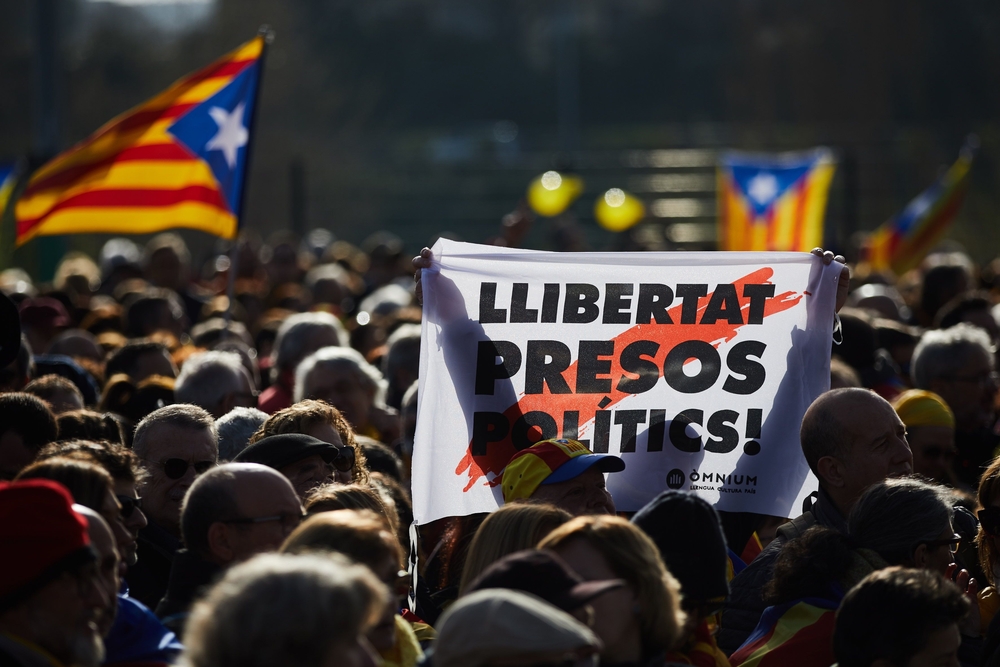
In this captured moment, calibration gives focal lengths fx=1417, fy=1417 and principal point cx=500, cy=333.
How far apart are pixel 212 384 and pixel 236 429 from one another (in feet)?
2.68

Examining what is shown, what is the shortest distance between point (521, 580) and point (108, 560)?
1.01 metres

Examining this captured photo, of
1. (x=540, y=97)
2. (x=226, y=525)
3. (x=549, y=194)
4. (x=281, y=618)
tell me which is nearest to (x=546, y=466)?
(x=226, y=525)

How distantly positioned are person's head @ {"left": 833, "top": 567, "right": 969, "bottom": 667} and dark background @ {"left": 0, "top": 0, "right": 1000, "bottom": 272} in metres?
13.8

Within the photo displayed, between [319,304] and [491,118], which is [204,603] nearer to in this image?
[319,304]

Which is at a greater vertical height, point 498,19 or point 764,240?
point 498,19

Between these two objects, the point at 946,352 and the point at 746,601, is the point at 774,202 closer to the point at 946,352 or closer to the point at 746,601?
the point at 946,352

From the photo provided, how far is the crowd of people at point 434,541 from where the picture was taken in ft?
8.57

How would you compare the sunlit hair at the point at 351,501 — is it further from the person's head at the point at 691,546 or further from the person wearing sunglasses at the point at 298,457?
the person's head at the point at 691,546

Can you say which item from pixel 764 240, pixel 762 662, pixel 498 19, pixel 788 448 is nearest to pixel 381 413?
pixel 788 448

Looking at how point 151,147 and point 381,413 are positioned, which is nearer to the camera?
point 381,413

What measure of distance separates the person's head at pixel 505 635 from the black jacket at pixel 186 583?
1305 mm

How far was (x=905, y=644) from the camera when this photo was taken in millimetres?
3293

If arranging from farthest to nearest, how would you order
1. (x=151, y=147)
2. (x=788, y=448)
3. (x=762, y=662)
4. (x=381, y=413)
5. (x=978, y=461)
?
(x=151, y=147), (x=381, y=413), (x=978, y=461), (x=788, y=448), (x=762, y=662)

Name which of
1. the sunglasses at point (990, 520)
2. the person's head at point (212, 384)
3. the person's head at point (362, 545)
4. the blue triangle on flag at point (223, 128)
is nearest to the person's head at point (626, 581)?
the person's head at point (362, 545)
